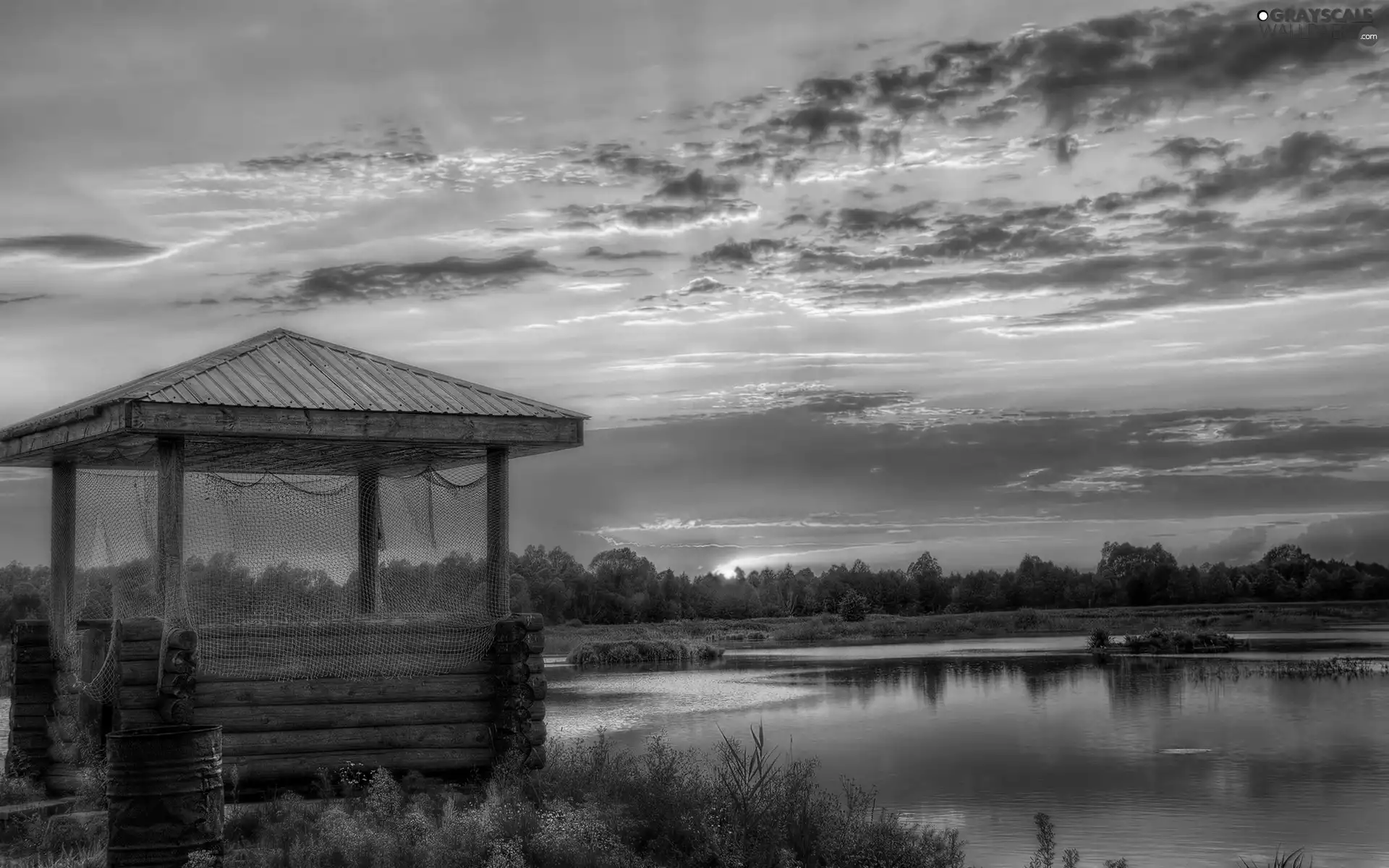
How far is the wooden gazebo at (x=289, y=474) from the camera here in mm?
12148

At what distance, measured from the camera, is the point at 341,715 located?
12.9 meters

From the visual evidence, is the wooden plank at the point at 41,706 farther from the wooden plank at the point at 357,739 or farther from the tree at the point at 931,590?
the tree at the point at 931,590

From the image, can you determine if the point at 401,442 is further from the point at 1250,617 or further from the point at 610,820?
the point at 1250,617

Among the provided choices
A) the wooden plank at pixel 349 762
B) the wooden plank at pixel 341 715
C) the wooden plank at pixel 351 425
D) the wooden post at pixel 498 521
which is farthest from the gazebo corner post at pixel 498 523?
the wooden plank at pixel 349 762

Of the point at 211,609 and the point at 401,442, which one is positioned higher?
the point at 401,442

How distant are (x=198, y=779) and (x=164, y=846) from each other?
19.2 inches

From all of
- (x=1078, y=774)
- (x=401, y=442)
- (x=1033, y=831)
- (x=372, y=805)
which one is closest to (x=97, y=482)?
(x=401, y=442)

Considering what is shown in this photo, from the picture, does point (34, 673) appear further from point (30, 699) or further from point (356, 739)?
point (356, 739)

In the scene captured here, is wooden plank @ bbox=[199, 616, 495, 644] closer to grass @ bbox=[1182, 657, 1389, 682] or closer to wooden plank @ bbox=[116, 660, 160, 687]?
wooden plank @ bbox=[116, 660, 160, 687]

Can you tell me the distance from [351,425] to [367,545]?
271 centimetres

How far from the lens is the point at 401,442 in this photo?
530 inches

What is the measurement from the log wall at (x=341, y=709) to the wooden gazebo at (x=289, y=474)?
15 millimetres

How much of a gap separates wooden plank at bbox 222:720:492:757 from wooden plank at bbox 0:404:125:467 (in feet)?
10.1

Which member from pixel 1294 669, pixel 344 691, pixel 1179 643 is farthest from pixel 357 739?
pixel 1179 643
